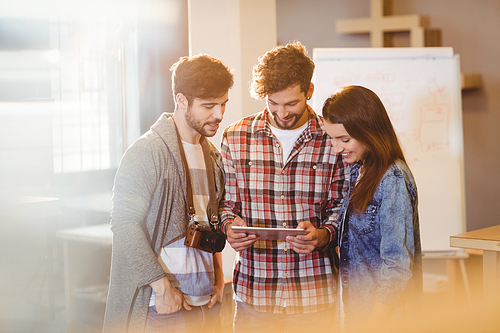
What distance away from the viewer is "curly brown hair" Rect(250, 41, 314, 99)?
1450 mm

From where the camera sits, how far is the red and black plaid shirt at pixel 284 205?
4.86 ft

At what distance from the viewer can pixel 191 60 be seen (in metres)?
1.42

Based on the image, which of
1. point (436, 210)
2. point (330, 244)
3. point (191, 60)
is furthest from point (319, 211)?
point (436, 210)

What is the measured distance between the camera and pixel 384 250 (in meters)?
1.21

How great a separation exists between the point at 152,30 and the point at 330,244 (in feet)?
5.42

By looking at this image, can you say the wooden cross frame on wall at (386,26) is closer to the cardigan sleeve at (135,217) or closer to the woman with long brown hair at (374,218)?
the woman with long brown hair at (374,218)

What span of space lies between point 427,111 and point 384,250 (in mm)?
1740

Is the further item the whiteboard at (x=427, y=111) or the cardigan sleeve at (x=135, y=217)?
the whiteboard at (x=427, y=111)

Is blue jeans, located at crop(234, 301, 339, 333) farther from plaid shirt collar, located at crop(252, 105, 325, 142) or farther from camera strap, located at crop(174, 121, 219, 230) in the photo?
plaid shirt collar, located at crop(252, 105, 325, 142)

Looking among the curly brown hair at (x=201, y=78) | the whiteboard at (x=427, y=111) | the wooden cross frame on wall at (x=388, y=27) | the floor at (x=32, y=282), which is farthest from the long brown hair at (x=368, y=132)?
the wooden cross frame on wall at (x=388, y=27)

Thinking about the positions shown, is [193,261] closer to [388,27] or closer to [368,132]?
[368,132]

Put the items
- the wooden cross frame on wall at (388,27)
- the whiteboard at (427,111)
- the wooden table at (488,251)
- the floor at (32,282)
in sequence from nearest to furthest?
1. the wooden table at (488,251)
2. the floor at (32,282)
3. the whiteboard at (427,111)
4. the wooden cross frame on wall at (388,27)

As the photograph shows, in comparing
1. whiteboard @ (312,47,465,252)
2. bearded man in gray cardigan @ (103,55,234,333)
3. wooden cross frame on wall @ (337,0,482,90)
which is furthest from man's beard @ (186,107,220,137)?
wooden cross frame on wall @ (337,0,482,90)

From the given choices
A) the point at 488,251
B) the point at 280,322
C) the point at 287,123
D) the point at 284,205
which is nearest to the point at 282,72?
the point at 287,123
